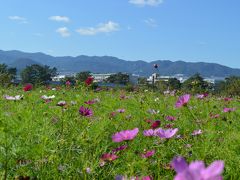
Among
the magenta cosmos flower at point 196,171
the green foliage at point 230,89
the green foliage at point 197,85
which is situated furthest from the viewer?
the green foliage at point 230,89

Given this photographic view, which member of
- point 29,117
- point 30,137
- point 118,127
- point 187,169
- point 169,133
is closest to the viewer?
point 187,169

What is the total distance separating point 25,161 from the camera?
1.67 m

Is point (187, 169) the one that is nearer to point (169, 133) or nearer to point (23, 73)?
point (169, 133)

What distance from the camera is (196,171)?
1.31 feet

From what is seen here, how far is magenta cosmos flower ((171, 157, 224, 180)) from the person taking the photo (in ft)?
1.29

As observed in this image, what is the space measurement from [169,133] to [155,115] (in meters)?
2.25

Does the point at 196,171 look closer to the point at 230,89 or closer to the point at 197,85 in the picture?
the point at 197,85

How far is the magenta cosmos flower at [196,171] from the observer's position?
39cm

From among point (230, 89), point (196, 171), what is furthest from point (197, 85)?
point (230, 89)

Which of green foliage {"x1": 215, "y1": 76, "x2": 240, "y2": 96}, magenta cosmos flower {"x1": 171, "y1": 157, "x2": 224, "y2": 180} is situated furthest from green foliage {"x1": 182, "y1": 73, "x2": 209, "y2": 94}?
magenta cosmos flower {"x1": 171, "y1": 157, "x2": 224, "y2": 180}

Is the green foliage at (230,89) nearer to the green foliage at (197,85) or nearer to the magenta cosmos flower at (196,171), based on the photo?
the green foliage at (197,85)

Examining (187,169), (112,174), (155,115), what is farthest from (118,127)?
(187,169)

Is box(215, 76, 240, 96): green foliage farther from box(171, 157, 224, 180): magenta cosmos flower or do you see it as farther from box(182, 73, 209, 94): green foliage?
box(171, 157, 224, 180): magenta cosmos flower

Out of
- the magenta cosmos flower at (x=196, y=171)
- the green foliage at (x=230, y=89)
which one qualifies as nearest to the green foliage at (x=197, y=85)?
the green foliage at (x=230, y=89)
